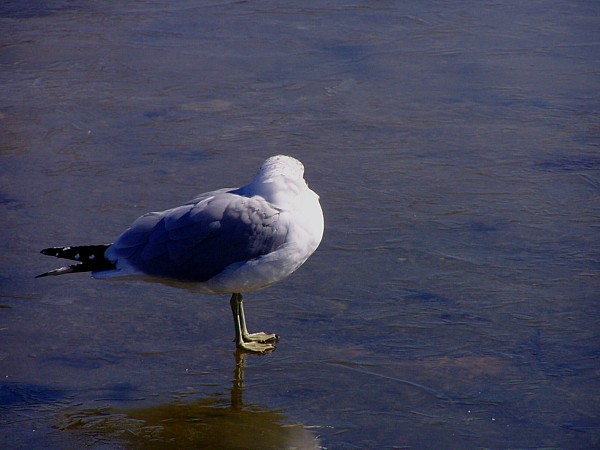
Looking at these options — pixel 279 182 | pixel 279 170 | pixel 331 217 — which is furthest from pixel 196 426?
pixel 331 217

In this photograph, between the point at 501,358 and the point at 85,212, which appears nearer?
the point at 501,358

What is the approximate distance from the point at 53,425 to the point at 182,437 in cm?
57

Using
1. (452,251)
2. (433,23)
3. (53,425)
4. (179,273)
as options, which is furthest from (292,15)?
(53,425)

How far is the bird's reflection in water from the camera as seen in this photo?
4078 mm

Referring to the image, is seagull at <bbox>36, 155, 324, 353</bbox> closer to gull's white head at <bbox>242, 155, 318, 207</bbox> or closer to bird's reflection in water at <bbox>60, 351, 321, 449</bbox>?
gull's white head at <bbox>242, 155, 318, 207</bbox>

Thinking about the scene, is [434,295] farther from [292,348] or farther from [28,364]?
[28,364]

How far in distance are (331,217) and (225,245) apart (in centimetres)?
157

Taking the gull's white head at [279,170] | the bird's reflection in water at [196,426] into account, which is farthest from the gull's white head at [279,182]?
the bird's reflection in water at [196,426]

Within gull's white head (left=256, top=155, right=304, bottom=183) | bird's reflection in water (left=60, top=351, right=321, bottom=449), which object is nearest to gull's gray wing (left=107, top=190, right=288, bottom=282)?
gull's white head (left=256, top=155, right=304, bottom=183)

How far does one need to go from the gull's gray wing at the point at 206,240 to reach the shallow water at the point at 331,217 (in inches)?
15.2

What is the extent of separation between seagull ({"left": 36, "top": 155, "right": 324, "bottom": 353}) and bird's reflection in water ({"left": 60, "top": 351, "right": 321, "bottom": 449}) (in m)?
0.50

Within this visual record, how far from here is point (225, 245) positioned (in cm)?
485

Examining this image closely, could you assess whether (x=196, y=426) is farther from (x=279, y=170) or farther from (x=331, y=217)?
(x=331, y=217)

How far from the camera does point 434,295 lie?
5.30 metres
